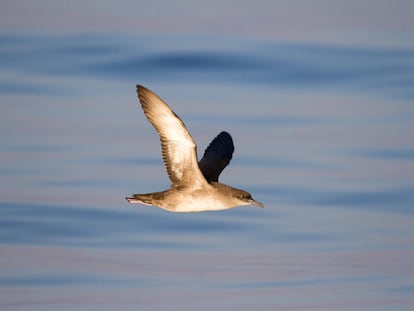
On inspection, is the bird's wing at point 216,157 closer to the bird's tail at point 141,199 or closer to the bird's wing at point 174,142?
the bird's wing at point 174,142

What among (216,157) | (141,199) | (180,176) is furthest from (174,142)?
(216,157)

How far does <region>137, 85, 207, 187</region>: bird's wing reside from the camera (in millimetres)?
20078

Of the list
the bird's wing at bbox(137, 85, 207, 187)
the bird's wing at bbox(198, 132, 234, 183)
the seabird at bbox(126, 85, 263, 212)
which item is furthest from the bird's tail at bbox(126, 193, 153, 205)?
Result: the bird's wing at bbox(198, 132, 234, 183)

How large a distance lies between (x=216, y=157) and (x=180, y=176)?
2.15 meters

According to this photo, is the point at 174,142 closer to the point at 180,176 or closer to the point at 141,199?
the point at 180,176

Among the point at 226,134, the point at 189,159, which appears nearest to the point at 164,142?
the point at 189,159

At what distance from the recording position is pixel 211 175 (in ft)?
72.0

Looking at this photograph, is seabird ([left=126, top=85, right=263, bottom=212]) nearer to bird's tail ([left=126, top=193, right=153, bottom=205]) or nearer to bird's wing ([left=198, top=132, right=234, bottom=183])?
bird's tail ([left=126, top=193, right=153, bottom=205])

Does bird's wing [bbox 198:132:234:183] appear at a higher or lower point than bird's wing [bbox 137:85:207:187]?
higher

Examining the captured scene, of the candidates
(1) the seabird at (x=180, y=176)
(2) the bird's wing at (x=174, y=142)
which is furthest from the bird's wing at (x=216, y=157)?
(2) the bird's wing at (x=174, y=142)

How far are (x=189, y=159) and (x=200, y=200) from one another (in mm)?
579

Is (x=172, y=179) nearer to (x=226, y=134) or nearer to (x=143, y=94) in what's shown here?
(x=143, y=94)

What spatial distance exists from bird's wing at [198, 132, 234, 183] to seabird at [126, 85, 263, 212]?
0.82m

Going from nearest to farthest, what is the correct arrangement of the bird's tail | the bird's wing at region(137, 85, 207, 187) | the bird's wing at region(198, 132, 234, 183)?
1. the bird's wing at region(137, 85, 207, 187)
2. the bird's tail
3. the bird's wing at region(198, 132, 234, 183)
